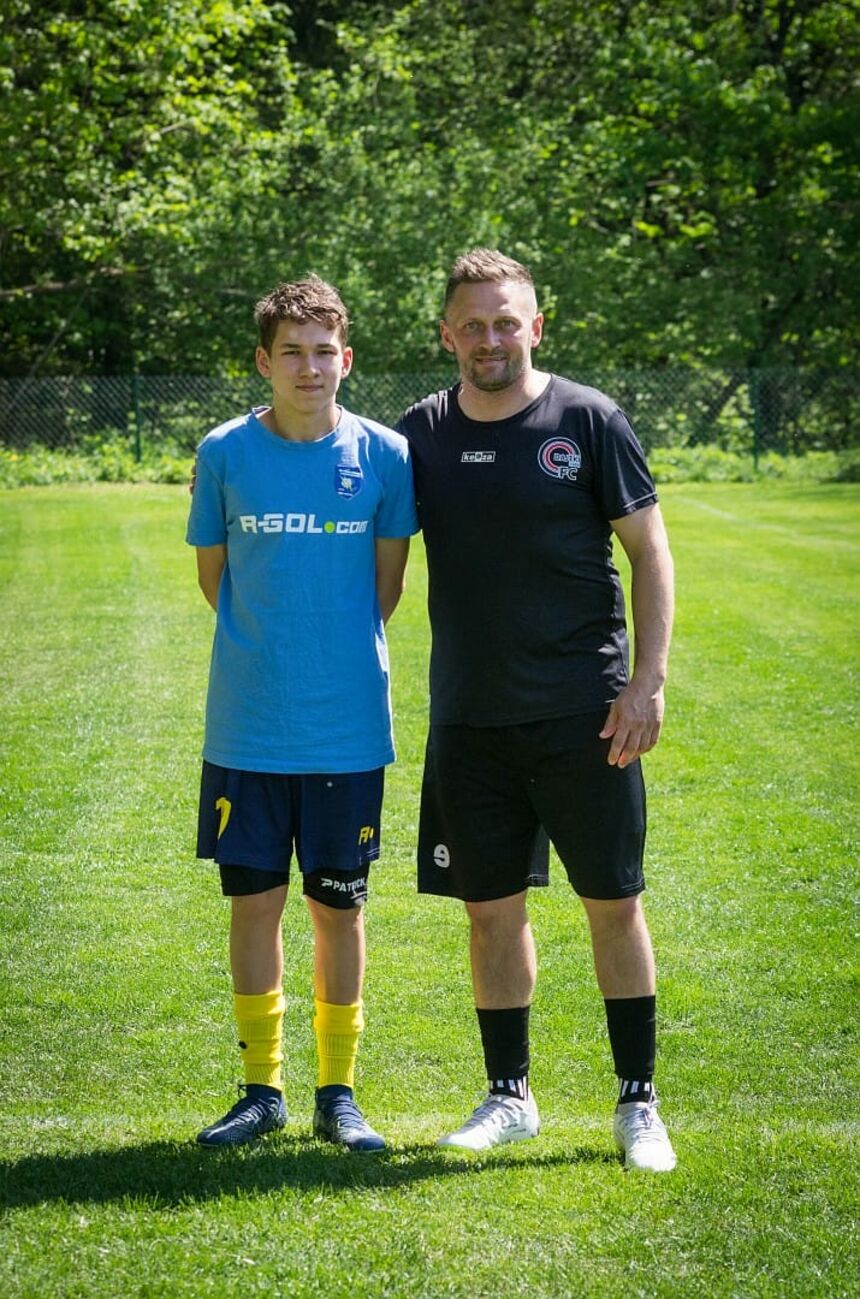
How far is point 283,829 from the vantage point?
12.2 feet

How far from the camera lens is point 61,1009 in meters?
4.86

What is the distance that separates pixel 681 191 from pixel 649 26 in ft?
9.30

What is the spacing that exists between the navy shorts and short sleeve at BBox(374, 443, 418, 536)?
0.58 meters

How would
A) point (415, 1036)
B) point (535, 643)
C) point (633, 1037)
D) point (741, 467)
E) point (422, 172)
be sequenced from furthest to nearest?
point (422, 172), point (741, 467), point (415, 1036), point (633, 1037), point (535, 643)

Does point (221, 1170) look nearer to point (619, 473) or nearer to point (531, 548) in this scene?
point (531, 548)

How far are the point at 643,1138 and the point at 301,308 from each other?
6.70 ft

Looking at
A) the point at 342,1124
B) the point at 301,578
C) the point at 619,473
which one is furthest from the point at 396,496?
the point at 342,1124

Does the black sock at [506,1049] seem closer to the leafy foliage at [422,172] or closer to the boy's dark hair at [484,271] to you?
the boy's dark hair at [484,271]

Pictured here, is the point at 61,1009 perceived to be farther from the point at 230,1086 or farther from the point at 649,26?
the point at 649,26

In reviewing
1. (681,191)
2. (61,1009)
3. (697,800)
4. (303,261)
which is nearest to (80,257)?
(303,261)

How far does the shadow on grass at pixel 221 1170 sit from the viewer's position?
3.32 m

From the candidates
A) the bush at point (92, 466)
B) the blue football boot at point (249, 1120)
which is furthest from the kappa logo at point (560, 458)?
the bush at point (92, 466)

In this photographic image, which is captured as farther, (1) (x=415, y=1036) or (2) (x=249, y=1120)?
(1) (x=415, y=1036)

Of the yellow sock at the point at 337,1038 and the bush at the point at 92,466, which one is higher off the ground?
the bush at the point at 92,466
